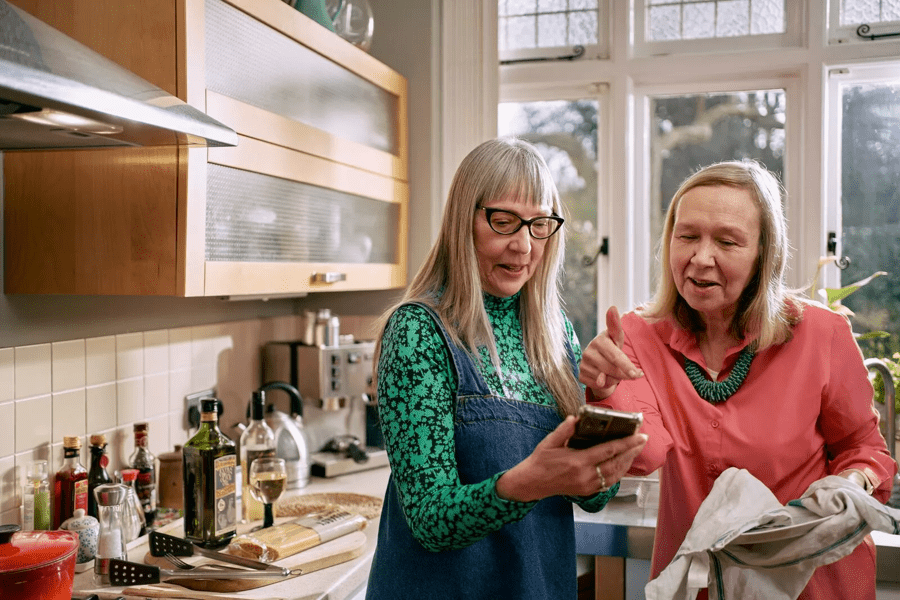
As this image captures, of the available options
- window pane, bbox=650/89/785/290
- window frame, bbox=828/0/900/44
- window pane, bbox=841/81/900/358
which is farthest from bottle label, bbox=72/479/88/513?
window frame, bbox=828/0/900/44

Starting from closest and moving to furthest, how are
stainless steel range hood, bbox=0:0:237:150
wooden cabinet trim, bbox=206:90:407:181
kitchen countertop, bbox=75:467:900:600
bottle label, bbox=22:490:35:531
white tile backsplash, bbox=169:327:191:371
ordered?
stainless steel range hood, bbox=0:0:237:150
kitchen countertop, bbox=75:467:900:600
bottle label, bbox=22:490:35:531
wooden cabinet trim, bbox=206:90:407:181
white tile backsplash, bbox=169:327:191:371

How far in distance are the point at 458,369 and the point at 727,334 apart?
0.59 meters

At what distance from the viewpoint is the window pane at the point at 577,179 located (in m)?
2.95

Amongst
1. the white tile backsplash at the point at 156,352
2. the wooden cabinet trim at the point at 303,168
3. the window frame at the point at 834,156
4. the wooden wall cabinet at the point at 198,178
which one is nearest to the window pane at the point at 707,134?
the window frame at the point at 834,156

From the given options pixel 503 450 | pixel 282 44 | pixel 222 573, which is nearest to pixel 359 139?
pixel 282 44

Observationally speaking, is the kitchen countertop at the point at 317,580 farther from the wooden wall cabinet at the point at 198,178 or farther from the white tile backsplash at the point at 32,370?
the wooden wall cabinet at the point at 198,178

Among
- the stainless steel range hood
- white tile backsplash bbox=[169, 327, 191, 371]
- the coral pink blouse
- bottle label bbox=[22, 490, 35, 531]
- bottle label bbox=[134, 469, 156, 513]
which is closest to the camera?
the stainless steel range hood

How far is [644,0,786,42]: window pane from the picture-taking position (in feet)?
9.02

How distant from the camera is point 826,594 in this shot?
1.39m

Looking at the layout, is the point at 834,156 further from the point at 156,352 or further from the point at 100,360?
the point at 100,360

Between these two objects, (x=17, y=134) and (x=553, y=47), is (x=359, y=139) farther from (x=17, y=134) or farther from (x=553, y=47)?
(x=17, y=134)

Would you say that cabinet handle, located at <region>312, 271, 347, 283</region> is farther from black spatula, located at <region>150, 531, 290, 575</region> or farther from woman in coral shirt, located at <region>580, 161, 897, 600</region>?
woman in coral shirt, located at <region>580, 161, 897, 600</region>

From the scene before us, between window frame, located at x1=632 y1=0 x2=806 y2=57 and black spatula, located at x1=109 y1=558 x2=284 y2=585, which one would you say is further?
window frame, located at x1=632 y1=0 x2=806 y2=57

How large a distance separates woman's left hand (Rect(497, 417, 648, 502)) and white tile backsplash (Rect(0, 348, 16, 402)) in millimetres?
1157
